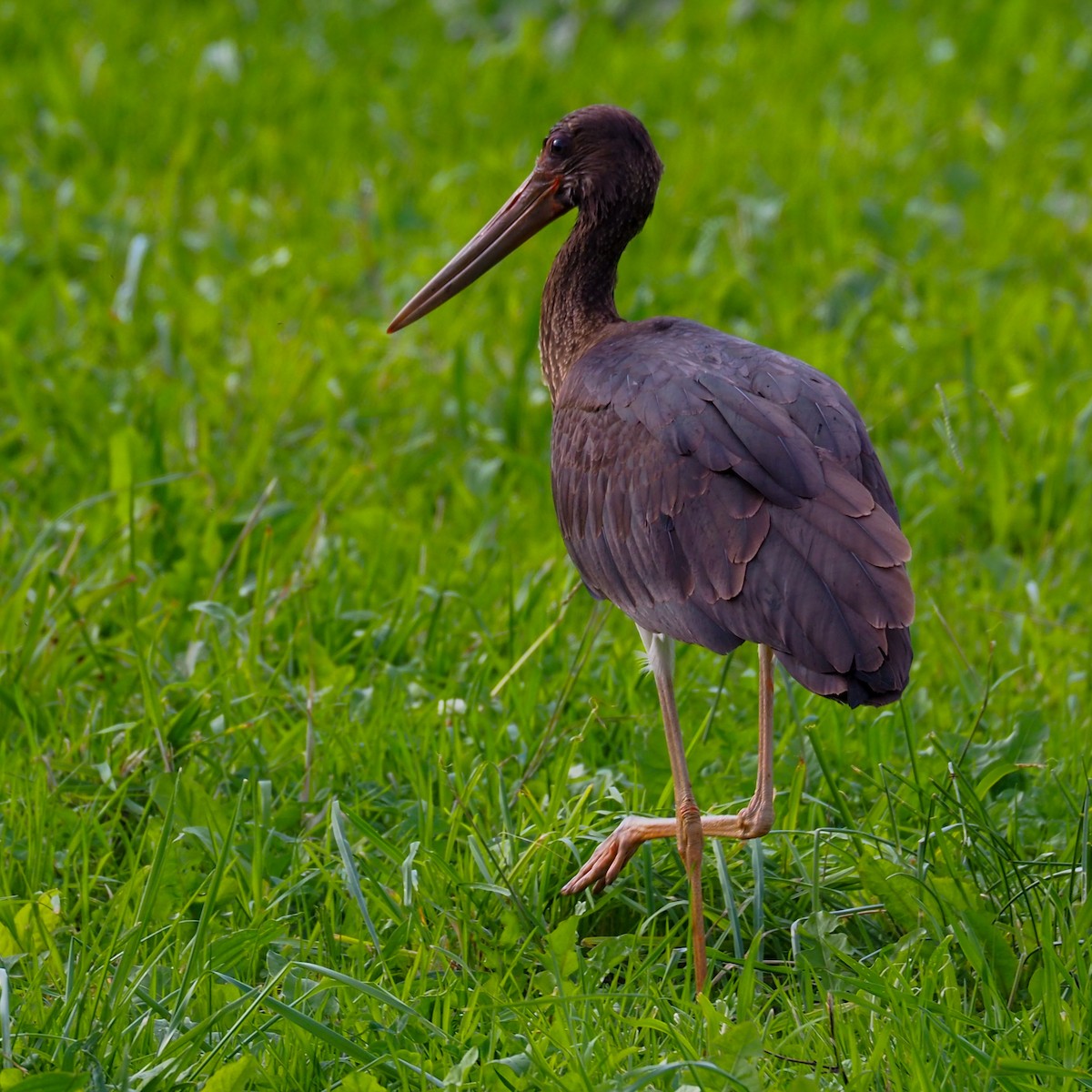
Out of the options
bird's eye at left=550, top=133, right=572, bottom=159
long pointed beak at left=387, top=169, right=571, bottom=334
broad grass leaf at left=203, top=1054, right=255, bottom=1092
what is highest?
bird's eye at left=550, top=133, right=572, bottom=159

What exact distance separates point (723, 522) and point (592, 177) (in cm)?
124

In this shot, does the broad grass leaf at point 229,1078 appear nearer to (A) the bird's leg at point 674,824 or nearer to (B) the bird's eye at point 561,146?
(A) the bird's leg at point 674,824

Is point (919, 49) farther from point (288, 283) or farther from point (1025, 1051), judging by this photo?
point (1025, 1051)

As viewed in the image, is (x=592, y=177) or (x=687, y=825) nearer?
(x=687, y=825)

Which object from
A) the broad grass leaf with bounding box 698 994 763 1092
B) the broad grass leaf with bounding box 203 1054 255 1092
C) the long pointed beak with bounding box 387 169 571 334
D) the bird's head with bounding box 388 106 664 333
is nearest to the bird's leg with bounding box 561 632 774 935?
the broad grass leaf with bounding box 698 994 763 1092

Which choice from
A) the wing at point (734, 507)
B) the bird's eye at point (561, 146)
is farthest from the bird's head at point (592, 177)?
the wing at point (734, 507)

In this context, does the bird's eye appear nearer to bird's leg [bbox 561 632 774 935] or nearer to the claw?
bird's leg [bbox 561 632 774 935]

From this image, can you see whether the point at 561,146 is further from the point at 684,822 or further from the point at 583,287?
the point at 684,822

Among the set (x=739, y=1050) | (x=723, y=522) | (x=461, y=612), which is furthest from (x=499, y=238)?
Answer: (x=739, y=1050)

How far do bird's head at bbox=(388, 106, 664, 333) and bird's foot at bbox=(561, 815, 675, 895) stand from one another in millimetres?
1470

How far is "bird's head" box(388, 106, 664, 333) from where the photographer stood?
402 centimetres

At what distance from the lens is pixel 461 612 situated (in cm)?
447

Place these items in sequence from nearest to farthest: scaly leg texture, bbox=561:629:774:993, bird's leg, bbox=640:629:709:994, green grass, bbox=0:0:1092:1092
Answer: green grass, bbox=0:0:1092:1092, bird's leg, bbox=640:629:709:994, scaly leg texture, bbox=561:629:774:993

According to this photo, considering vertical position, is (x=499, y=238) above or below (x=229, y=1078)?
above
